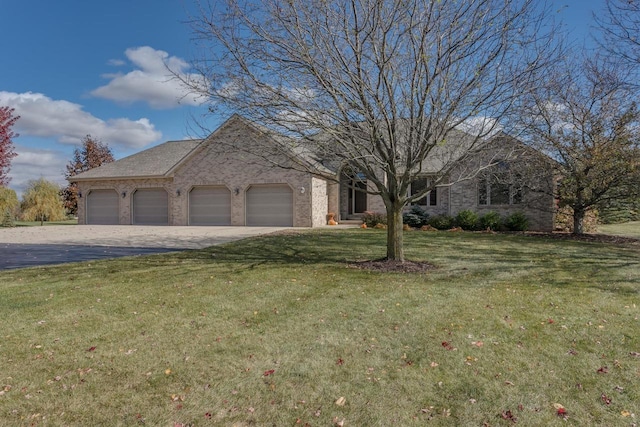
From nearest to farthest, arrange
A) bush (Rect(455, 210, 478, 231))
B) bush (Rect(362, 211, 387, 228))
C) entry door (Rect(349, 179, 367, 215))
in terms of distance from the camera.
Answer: bush (Rect(455, 210, 478, 231)), bush (Rect(362, 211, 387, 228)), entry door (Rect(349, 179, 367, 215))

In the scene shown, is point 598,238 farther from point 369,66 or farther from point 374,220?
point 369,66

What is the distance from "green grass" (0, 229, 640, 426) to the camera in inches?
117

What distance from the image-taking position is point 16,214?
30.5 metres

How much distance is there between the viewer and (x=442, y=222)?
730 inches

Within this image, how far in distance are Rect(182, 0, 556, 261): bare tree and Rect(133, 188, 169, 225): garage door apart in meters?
17.2

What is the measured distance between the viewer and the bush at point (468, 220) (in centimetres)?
1811

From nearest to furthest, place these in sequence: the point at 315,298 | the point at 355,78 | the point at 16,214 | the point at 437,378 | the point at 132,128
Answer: the point at 437,378 → the point at 315,298 → the point at 355,78 → the point at 16,214 → the point at 132,128

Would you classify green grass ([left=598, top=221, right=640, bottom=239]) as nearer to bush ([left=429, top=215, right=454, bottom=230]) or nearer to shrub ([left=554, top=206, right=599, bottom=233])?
shrub ([left=554, top=206, right=599, bottom=233])

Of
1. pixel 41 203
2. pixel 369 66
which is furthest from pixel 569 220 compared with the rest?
pixel 41 203

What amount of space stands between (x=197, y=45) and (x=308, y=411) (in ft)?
24.8

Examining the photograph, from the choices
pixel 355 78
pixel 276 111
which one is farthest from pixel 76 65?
pixel 355 78

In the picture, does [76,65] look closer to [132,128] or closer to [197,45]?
[197,45]

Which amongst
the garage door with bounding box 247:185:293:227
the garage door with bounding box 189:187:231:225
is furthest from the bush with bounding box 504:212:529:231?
the garage door with bounding box 189:187:231:225

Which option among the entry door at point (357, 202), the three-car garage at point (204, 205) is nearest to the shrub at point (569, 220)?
the entry door at point (357, 202)
